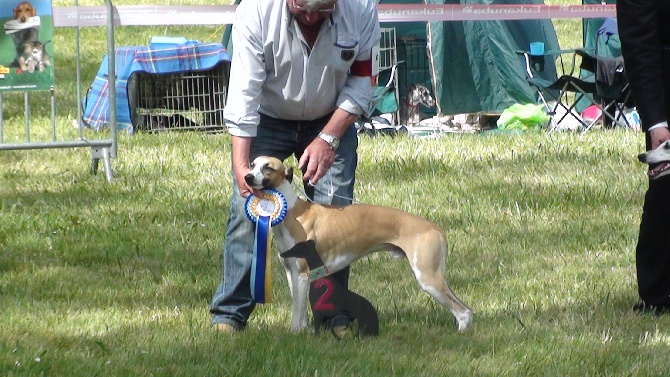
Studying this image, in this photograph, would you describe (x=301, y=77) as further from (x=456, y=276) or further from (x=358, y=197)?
(x=358, y=197)

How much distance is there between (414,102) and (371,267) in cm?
782

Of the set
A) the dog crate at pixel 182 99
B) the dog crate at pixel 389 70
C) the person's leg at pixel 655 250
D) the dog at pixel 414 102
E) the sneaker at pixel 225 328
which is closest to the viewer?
the sneaker at pixel 225 328

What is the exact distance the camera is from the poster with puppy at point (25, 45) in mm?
8664

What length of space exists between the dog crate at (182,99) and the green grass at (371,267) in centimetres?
128

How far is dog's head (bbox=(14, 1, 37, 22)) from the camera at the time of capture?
8.66 meters

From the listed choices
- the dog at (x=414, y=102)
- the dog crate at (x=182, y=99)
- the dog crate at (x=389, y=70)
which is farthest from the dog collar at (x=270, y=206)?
the dog at (x=414, y=102)

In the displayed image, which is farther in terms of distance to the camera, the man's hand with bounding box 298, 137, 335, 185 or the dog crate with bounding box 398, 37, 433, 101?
the dog crate with bounding box 398, 37, 433, 101

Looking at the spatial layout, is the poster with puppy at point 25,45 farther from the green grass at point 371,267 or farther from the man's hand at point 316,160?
the man's hand at point 316,160

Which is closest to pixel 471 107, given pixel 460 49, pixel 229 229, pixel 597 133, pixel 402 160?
pixel 460 49

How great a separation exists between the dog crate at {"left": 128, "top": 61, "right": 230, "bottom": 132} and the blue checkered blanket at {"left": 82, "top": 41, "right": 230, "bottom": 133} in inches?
4.3

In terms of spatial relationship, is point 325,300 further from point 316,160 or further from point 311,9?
point 311,9

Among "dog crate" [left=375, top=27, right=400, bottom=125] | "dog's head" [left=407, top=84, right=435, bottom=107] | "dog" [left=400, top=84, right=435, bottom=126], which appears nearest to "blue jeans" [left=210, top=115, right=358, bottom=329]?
"dog crate" [left=375, top=27, right=400, bottom=125]

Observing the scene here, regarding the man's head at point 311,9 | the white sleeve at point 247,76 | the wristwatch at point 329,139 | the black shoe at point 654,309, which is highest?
the man's head at point 311,9

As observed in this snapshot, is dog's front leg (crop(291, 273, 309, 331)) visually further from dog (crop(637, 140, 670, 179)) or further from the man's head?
dog (crop(637, 140, 670, 179))
